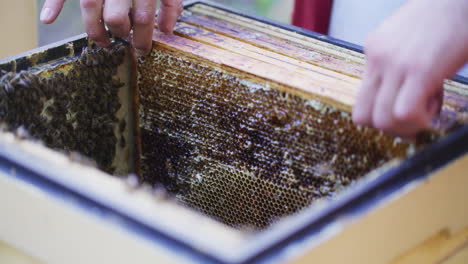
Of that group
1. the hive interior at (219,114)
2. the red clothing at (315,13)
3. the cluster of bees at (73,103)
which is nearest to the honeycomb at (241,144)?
the hive interior at (219,114)

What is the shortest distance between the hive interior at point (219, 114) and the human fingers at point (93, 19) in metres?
0.05

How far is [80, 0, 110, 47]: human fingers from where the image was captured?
1090 millimetres

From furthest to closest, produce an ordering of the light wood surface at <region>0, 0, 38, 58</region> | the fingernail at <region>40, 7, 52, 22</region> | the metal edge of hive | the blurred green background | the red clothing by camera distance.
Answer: the blurred green background, the red clothing, the light wood surface at <region>0, 0, 38, 58</region>, the fingernail at <region>40, 7, 52, 22</region>, the metal edge of hive

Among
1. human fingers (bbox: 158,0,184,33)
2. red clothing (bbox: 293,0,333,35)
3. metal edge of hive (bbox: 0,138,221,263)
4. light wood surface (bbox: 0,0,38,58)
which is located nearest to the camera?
metal edge of hive (bbox: 0,138,221,263)

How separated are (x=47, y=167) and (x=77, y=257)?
142 mm

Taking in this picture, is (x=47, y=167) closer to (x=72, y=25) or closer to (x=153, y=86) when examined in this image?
(x=153, y=86)

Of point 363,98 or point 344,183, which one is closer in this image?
point 363,98

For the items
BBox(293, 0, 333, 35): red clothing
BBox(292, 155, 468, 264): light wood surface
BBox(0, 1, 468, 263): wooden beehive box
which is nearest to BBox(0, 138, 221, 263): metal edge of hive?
BBox(0, 1, 468, 263): wooden beehive box

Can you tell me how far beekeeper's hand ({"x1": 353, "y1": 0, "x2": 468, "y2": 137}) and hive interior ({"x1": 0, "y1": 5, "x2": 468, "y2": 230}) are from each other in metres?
0.14

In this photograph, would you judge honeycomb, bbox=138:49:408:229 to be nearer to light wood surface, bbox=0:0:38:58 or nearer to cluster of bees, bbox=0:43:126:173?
cluster of bees, bbox=0:43:126:173

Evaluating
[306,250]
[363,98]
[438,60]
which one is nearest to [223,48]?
[363,98]

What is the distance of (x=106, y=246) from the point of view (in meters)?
0.68

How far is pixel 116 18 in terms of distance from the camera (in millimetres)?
1094

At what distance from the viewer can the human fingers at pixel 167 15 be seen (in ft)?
4.07
